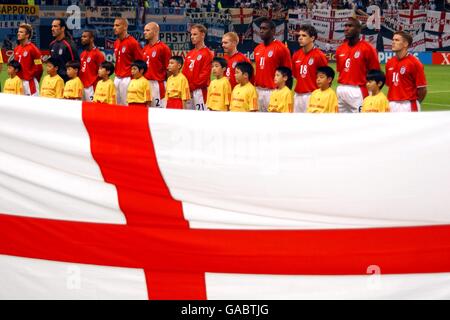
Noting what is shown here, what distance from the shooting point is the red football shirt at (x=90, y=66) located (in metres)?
13.2

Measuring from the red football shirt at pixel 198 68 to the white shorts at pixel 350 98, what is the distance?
1893 mm

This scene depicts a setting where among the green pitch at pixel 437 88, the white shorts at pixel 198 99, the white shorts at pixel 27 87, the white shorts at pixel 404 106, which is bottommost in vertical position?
the green pitch at pixel 437 88

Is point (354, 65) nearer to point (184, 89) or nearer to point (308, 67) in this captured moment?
point (308, 67)

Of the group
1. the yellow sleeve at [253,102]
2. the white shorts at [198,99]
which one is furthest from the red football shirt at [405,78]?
the white shorts at [198,99]

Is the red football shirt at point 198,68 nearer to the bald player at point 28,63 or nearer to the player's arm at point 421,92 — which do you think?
the player's arm at point 421,92

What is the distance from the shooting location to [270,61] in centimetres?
1135

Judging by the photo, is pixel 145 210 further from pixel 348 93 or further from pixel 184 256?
pixel 348 93

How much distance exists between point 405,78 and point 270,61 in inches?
79.2

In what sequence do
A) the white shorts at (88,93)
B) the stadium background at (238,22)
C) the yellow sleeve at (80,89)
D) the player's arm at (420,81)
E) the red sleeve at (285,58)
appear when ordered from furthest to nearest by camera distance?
the stadium background at (238,22)
the white shorts at (88,93)
the yellow sleeve at (80,89)
the red sleeve at (285,58)
the player's arm at (420,81)

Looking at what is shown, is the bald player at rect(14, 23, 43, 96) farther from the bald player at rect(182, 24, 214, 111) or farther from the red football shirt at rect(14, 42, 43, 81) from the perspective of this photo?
the bald player at rect(182, 24, 214, 111)

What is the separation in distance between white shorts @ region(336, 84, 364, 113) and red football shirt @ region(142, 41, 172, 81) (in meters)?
2.81

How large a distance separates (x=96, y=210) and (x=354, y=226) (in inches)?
37.8

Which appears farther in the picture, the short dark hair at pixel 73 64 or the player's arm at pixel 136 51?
the player's arm at pixel 136 51
